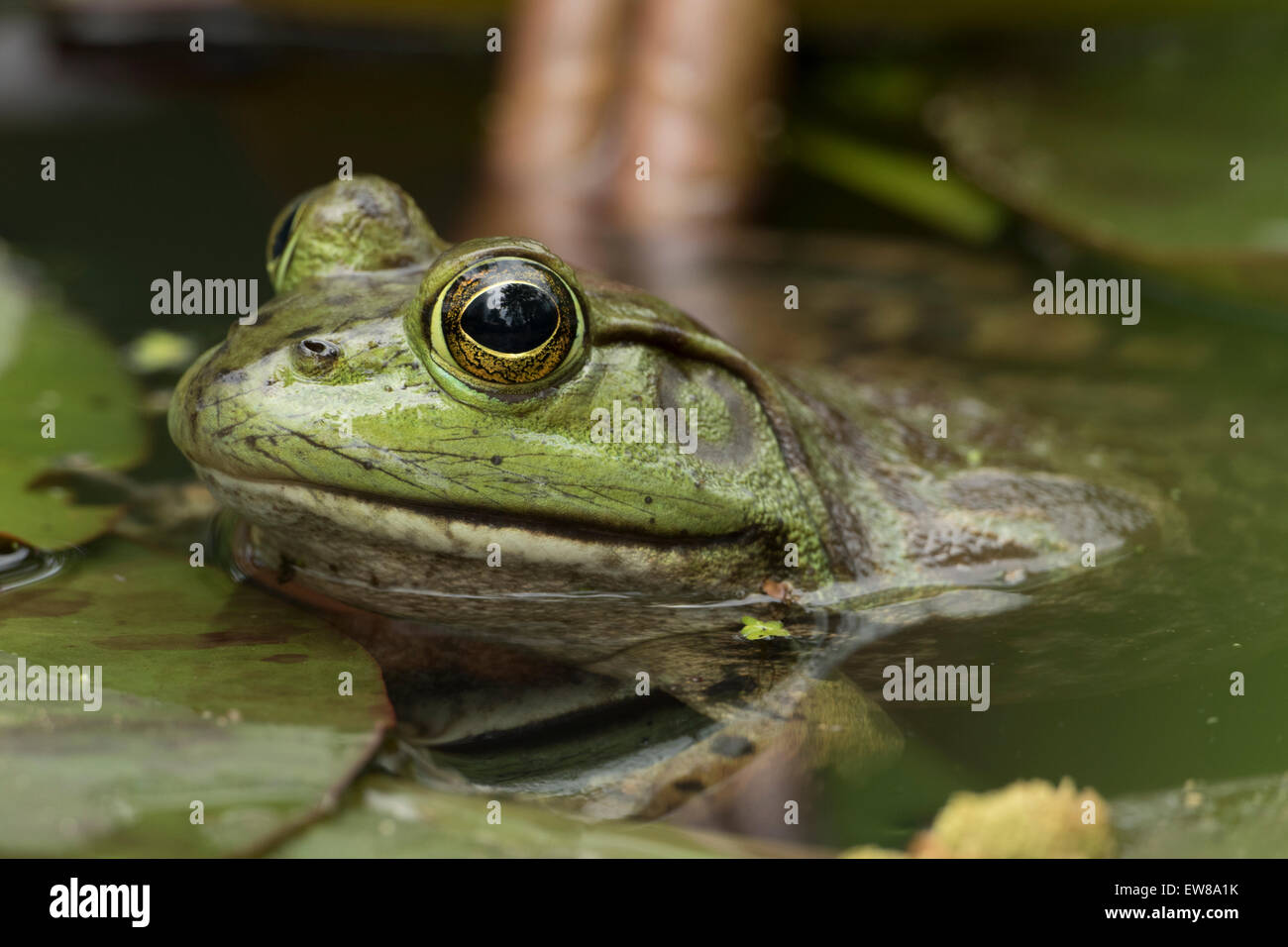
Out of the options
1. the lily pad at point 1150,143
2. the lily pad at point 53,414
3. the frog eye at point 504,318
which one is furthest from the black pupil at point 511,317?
the lily pad at point 1150,143

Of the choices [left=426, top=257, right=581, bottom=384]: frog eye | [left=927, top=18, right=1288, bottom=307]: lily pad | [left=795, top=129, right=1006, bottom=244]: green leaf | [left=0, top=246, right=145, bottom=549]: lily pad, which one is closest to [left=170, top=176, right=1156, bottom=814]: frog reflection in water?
[left=426, top=257, right=581, bottom=384]: frog eye

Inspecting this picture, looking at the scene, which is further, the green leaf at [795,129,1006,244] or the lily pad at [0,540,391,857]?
the green leaf at [795,129,1006,244]

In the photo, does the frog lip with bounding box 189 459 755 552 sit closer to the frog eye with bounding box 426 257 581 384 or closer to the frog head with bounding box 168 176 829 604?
the frog head with bounding box 168 176 829 604

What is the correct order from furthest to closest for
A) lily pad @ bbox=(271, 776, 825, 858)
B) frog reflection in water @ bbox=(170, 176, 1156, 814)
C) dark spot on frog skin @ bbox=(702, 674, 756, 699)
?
dark spot on frog skin @ bbox=(702, 674, 756, 699), frog reflection in water @ bbox=(170, 176, 1156, 814), lily pad @ bbox=(271, 776, 825, 858)

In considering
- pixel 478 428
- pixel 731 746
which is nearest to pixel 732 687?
pixel 731 746

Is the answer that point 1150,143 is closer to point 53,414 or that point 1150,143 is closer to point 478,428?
point 478,428
